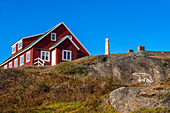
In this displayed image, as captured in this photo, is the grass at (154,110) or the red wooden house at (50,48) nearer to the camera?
the grass at (154,110)

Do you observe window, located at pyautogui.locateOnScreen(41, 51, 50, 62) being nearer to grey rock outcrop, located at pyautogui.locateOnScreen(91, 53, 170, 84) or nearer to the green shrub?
grey rock outcrop, located at pyautogui.locateOnScreen(91, 53, 170, 84)

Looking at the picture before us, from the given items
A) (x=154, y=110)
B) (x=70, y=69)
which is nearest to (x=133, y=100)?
(x=154, y=110)

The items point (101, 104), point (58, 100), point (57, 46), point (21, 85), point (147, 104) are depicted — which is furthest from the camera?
point (57, 46)

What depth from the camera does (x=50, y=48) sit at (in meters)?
39.8

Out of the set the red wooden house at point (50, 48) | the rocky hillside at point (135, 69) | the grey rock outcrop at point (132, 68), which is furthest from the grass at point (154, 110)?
the red wooden house at point (50, 48)

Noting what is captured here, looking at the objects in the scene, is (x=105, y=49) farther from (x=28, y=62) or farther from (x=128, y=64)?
(x=128, y=64)

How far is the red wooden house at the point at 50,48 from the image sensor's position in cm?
3871

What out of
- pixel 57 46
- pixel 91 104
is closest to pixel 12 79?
pixel 91 104

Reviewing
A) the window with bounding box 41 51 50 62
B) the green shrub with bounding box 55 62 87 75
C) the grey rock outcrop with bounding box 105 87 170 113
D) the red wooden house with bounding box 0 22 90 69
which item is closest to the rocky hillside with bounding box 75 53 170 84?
the green shrub with bounding box 55 62 87 75

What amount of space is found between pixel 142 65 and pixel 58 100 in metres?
12.1

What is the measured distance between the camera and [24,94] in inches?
636

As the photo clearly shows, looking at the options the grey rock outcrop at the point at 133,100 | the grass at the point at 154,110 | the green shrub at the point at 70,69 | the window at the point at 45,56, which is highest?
the window at the point at 45,56

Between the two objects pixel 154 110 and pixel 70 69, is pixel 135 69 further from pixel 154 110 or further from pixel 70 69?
pixel 154 110

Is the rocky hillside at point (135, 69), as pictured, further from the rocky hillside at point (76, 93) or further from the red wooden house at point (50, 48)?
the red wooden house at point (50, 48)
